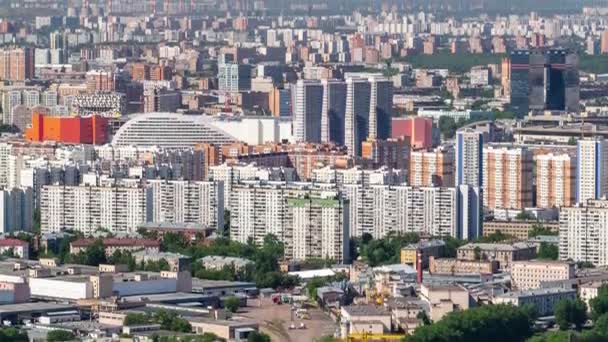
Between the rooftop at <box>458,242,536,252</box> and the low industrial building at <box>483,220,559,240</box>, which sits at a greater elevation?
the low industrial building at <box>483,220,559,240</box>

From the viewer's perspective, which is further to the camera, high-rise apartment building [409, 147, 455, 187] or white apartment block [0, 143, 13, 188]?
white apartment block [0, 143, 13, 188]

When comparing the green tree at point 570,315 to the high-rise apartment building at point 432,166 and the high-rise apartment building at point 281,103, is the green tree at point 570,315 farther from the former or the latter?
the high-rise apartment building at point 281,103

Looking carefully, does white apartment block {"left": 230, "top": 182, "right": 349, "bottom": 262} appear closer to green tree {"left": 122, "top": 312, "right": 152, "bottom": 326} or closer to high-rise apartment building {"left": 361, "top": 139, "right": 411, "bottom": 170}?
high-rise apartment building {"left": 361, "top": 139, "right": 411, "bottom": 170}

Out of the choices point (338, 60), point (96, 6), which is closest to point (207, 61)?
point (338, 60)

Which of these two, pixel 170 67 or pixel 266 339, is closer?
pixel 266 339

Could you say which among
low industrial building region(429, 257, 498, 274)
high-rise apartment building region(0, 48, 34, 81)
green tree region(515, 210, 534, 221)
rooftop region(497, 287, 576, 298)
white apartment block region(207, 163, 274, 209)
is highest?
high-rise apartment building region(0, 48, 34, 81)

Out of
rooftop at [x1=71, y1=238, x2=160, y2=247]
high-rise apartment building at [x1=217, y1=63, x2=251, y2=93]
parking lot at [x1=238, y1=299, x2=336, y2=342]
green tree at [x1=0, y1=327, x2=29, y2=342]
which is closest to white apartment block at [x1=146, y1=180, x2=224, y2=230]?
rooftop at [x1=71, y1=238, x2=160, y2=247]

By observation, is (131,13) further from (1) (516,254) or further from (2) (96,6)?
(1) (516,254)
